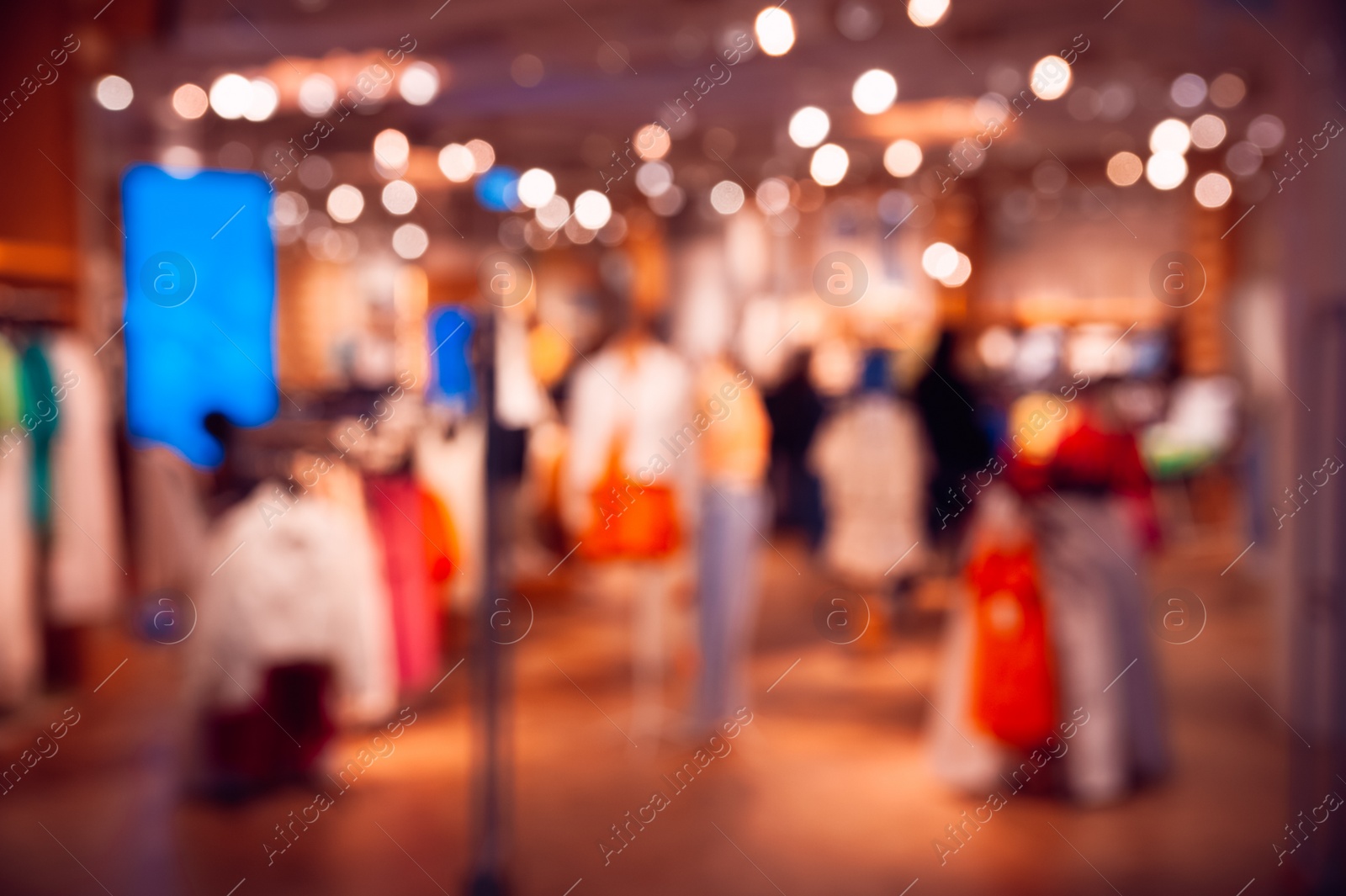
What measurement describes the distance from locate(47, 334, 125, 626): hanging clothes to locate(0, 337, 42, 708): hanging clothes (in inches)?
4.5

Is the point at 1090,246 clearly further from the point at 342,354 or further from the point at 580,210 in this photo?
the point at 342,354

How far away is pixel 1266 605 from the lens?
21.7 ft

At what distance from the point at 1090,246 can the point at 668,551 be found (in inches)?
329

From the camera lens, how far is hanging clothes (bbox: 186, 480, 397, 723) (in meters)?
3.41

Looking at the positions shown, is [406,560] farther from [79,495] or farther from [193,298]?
[193,298]

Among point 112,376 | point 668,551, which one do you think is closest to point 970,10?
point 668,551

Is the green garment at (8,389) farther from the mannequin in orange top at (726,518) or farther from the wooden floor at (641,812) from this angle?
the mannequin in orange top at (726,518)

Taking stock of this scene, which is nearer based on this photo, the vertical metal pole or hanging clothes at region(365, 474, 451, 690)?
the vertical metal pole

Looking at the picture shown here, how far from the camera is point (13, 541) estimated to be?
3934mm

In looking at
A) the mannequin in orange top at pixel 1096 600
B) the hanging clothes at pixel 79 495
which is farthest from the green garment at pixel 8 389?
the mannequin in orange top at pixel 1096 600

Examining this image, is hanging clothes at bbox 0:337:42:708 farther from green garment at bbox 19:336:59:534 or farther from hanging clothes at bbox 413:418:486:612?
hanging clothes at bbox 413:418:486:612

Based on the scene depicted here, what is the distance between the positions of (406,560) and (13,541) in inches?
55.8

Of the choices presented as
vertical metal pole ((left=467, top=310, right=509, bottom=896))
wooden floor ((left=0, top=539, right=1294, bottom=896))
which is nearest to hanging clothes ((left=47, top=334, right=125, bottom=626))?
wooden floor ((left=0, top=539, right=1294, bottom=896))

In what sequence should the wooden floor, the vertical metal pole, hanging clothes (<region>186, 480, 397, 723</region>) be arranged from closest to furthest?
the vertical metal pole < the wooden floor < hanging clothes (<region>186, 480, 397, 723</region>)
